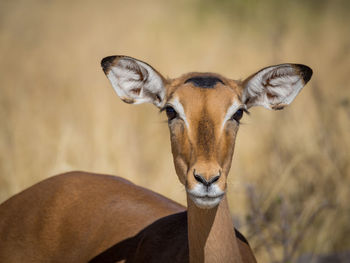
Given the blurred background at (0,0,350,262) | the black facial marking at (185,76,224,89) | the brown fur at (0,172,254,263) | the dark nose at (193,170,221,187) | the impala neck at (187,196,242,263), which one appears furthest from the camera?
the blurred background at (0,0,350,262)

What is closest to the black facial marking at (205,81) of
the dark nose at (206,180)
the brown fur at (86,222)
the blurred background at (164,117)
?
the dark nose at (206,180)

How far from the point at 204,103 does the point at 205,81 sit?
0.24 metres

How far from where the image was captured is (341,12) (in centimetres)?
1340

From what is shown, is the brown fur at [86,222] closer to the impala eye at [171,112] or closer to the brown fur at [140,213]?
the brown fur at [140,213]

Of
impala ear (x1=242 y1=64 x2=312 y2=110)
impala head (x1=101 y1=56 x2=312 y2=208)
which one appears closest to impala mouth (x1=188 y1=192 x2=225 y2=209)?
impala head (x1=101 y1=56 x2=312 y2=208)

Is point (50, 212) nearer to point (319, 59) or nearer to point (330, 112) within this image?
point (330, 112)

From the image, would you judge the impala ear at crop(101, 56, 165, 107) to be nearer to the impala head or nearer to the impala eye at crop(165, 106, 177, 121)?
the impala head

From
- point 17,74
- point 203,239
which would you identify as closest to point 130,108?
point 17,74

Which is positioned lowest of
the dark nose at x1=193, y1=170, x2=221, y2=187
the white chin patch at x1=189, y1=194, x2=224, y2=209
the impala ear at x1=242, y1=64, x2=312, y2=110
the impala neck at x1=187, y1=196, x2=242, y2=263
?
the impala neck at x1=187, y1=196, x2=242, y2=263

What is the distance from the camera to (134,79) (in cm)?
398

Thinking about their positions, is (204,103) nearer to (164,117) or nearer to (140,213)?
(140,213)

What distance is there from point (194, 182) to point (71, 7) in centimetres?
1394

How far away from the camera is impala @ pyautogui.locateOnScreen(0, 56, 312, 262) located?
3.40m

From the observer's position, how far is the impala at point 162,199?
3404 mm
